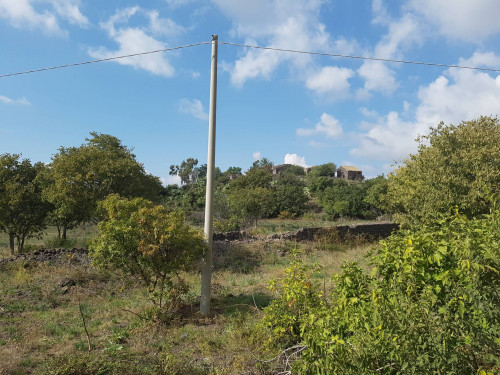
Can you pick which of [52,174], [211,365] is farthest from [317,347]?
[52,174]

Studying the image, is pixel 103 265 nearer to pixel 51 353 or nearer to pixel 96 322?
pixel 96 322

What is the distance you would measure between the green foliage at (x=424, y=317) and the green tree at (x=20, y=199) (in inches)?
611

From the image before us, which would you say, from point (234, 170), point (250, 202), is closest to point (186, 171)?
point (234, 170)

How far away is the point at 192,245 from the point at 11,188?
11.5m

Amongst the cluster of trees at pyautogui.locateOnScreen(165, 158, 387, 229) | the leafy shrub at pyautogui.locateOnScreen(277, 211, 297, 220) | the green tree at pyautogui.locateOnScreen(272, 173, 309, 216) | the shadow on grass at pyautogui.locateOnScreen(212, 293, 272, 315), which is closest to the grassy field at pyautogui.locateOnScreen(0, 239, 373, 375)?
the shadow on grass at pyautogui.locateOnScreen(212, 293, 272, 315)

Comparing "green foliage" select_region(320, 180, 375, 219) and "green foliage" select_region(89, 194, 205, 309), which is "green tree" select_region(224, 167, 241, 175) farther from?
"green foliage" select_region(89, 194, 205, 309)

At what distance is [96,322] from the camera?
7203 millimetres

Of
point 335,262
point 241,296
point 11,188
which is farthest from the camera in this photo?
point 11,188

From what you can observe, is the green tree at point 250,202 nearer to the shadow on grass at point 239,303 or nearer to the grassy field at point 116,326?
the grassy field at point 116,326

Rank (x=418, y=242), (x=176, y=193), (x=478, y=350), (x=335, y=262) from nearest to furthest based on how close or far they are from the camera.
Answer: (x=478, y=350) → (x=418, y=242) → (x=335, y=262) → (x=176, y=193)

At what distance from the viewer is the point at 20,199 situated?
14.8m

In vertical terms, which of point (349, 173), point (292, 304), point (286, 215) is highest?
point (349, 173)

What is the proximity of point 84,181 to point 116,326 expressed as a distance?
10.3m

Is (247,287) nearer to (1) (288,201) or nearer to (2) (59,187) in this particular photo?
(2) (59,187)
